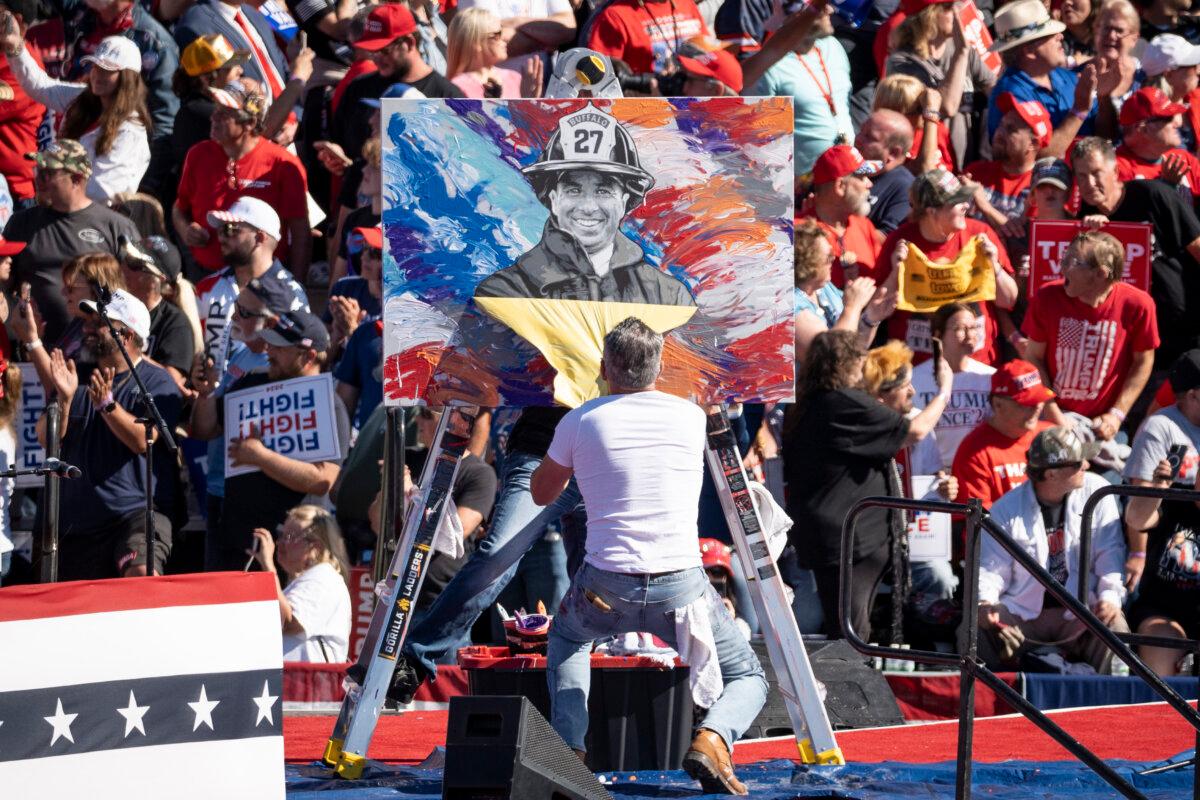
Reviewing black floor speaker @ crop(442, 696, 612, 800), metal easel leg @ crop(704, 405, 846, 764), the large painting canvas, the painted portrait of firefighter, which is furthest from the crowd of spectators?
black floor speaker @ crop(442, 696, 612, 800)

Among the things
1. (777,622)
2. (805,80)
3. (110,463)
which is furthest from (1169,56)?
(110,463)

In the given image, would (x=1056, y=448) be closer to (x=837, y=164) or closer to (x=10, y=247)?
(x=837, y=164)

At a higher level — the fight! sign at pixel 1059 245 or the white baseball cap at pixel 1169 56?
the white baseball cap at pixel 1169 56

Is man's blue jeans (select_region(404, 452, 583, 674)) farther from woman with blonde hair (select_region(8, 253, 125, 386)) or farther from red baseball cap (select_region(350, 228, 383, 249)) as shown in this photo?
woman with blonde hair (select_region(8, 253, 125, 386))

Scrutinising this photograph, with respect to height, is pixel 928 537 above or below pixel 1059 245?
below

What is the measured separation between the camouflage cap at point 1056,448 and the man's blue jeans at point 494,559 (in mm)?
3052

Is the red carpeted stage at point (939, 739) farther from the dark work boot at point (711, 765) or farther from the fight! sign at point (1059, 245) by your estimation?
the fight! sign at point (1059, 245)

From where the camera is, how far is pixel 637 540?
657 centimetres

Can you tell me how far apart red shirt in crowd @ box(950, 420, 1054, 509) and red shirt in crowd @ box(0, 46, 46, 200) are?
6782 millimetres

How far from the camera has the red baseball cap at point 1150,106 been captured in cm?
1163

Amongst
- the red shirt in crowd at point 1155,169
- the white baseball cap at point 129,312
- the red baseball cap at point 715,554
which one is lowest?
the red baseball cap at point 715,554

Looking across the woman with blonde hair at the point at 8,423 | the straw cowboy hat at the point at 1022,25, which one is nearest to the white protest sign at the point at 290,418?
the woman with blonde hair at the point at 8,423

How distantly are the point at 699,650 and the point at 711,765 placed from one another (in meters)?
0.40

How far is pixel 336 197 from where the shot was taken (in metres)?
12.3
